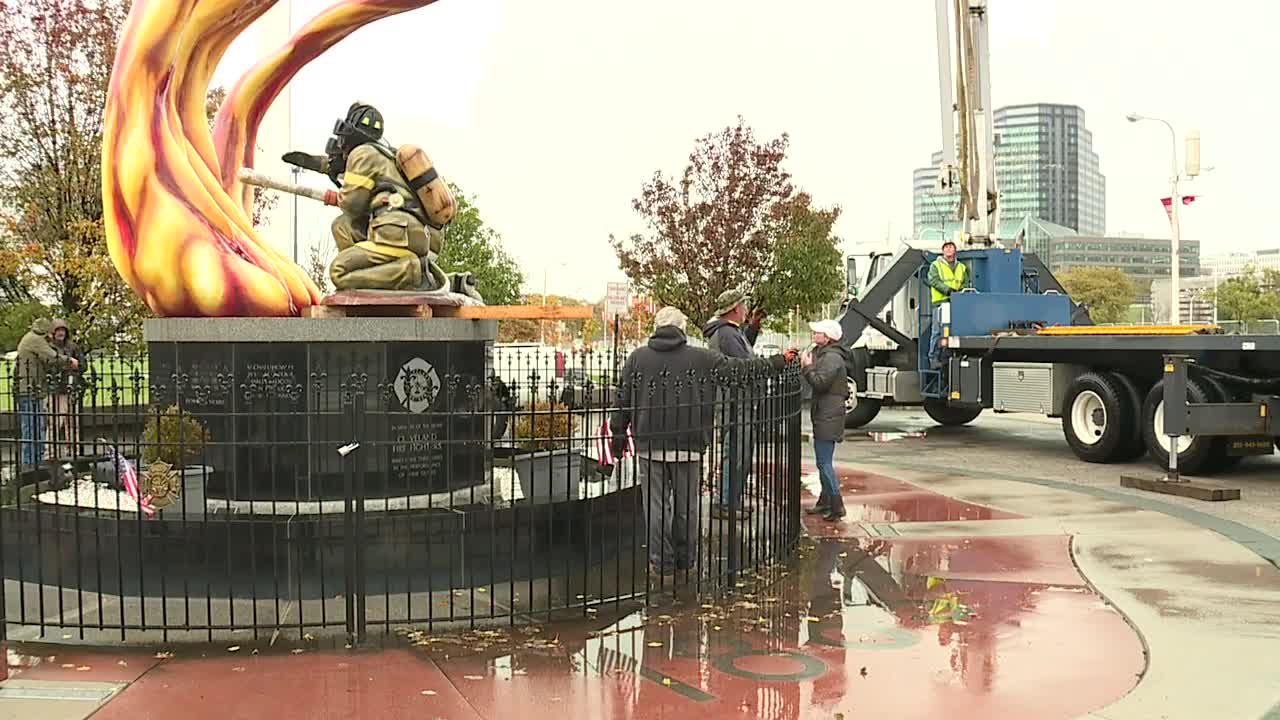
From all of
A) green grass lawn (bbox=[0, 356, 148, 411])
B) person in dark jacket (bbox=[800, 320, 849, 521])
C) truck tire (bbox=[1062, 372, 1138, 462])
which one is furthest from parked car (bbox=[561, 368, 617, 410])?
truck tire (bbox=[1062, 372, 1138, 462])

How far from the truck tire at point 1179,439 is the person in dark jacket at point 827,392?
15.2ft

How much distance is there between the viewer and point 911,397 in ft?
55.3

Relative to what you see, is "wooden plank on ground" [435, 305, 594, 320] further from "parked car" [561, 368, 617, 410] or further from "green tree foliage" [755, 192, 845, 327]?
"green tree foliage" [755, 192, 845, 327]

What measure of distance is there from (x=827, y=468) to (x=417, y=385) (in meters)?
3.48

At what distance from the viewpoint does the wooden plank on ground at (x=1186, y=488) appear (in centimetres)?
1058

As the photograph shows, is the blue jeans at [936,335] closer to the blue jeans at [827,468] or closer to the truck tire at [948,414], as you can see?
the truck tire at [948,414]

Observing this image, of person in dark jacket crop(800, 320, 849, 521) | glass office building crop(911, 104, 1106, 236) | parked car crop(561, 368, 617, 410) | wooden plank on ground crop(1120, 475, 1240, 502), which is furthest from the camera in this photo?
glass office building crop(911, 104, 1106, 236)

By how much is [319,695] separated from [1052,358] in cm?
1147

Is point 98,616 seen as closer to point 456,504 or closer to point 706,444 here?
point 456,504

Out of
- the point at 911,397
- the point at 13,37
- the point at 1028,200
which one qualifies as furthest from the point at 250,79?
the point at 1028,200

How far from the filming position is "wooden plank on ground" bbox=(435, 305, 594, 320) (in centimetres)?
791

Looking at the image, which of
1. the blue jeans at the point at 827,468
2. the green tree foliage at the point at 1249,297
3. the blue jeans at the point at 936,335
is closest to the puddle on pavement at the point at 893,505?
→ the blue jeans at the point at 827,468

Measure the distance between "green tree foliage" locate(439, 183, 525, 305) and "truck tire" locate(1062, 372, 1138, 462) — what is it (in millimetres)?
23697

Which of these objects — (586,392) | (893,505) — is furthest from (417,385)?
(893,505)
